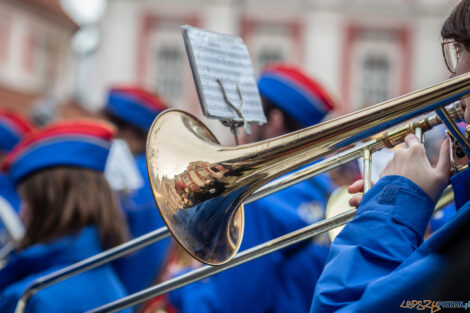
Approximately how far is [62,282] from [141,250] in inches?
49.1

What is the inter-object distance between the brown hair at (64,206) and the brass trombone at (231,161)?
0.77 meters

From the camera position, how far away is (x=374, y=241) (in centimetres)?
135

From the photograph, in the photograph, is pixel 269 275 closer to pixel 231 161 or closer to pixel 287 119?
pixel 287 119

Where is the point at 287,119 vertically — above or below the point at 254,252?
above

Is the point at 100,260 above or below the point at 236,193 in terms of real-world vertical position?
below

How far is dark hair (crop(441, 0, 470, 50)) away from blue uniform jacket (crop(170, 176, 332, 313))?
4.45 ft

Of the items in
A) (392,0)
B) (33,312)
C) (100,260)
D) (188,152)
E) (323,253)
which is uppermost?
(392,0)

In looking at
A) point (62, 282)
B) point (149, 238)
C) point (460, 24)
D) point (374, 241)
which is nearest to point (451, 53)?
point (460, 24)

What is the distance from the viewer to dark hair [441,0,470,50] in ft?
4.78

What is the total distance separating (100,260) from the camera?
6.56 feet

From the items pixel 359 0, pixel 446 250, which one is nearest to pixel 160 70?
pixel 359 0

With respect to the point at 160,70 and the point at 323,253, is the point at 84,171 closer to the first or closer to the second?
the point at 323,253

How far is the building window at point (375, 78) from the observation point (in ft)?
75.8

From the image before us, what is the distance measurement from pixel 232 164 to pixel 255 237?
1143 mm
